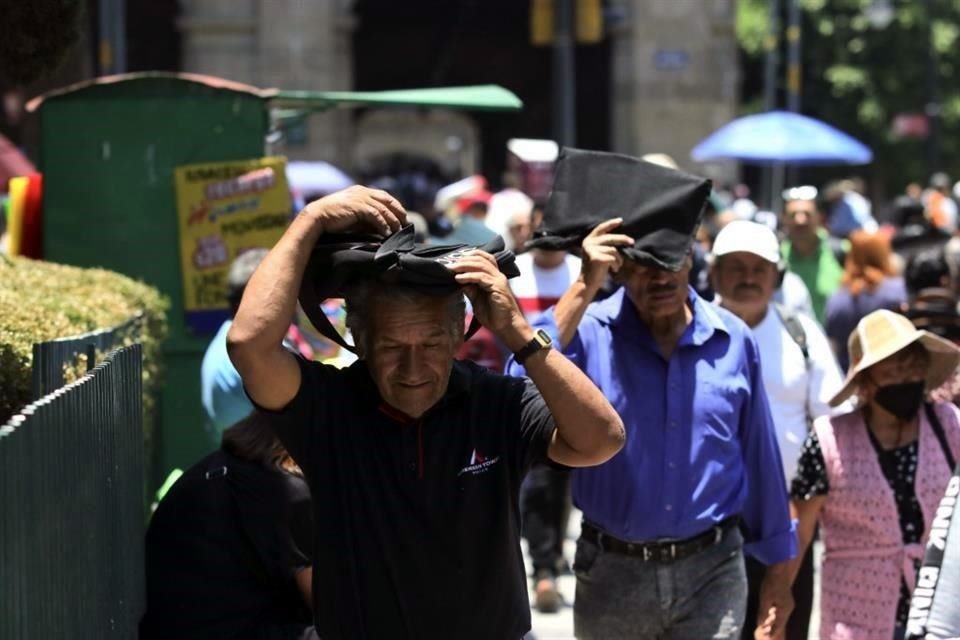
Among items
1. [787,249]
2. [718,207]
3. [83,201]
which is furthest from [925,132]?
[83,201]

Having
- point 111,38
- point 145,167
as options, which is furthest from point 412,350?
point 111,38

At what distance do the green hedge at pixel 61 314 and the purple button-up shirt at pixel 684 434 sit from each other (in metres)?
1.34

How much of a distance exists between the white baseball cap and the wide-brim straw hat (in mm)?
538

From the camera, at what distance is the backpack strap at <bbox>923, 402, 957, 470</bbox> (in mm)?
6266

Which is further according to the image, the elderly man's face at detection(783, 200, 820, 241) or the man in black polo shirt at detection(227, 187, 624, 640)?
the elderly man's face at detection(783, 200, 820, 241)

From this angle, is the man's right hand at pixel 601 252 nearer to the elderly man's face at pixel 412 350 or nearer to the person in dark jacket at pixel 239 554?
the person in dark jacket at pixel 239 554

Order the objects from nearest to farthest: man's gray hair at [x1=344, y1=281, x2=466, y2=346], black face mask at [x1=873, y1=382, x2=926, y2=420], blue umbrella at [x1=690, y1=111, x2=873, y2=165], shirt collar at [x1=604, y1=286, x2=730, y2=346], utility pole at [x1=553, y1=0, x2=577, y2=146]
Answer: man's gray hair at [x1=344, y1=281, x2=466, y2=346], shirt collar at [x1=604, y1=286, x2=730, y2=346], black face mask at [x1=873, y1=382, x2=926, y2=420], utility pole at [x1=553, y1=0, x2=577, y2=146], blue umbrella at [x1=690, y1=111, x2=873, y2=165]

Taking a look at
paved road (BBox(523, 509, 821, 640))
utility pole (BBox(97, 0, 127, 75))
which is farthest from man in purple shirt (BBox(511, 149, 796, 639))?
utility pole (BBox(97, 0, 127, 75))

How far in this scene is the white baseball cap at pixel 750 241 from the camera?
6914mm

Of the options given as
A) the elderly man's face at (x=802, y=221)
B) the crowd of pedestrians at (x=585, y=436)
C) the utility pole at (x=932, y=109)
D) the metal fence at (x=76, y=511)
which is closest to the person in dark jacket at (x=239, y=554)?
the crowd of pedestrians at (x=585, y=436)

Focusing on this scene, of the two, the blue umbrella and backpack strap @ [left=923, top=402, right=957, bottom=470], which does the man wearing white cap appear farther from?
the blue umbrella

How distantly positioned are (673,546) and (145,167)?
13.9 ft

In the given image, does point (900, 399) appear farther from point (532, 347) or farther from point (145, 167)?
point (145, 167)

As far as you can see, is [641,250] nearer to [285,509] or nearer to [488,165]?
[285,509]
